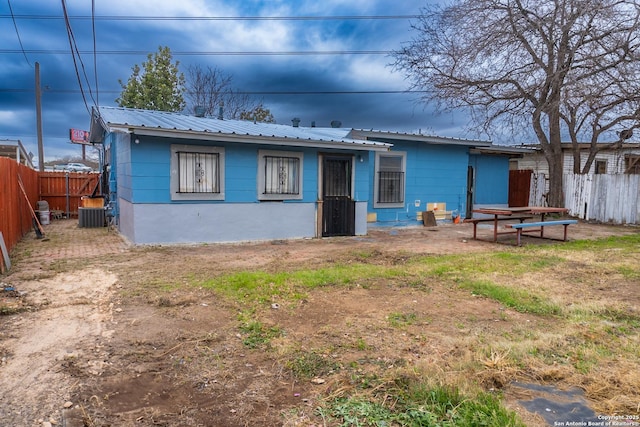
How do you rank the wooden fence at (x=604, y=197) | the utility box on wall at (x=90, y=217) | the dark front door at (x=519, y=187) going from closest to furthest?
the utility box on wall at (x=90, y=217) < the wooden fence at (x=604, y=197) < the dark front door at (x=519, y=187)

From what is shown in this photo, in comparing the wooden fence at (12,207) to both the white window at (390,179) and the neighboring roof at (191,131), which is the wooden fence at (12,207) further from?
the white window at (390,179)

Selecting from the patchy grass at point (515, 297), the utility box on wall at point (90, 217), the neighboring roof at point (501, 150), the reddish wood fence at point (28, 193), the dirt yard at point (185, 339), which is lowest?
the dirt yard at point (185, 339)

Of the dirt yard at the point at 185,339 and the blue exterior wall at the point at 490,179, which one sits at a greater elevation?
the blue exterior wall at the point at 490,179

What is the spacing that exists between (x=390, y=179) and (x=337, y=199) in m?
2.73

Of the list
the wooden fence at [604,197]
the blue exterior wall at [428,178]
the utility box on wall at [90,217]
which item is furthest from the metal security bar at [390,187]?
→ the utility box on wall at [90,217]

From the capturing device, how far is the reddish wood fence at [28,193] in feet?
25.4

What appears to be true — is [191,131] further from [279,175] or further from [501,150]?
[501,150]

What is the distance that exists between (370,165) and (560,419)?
10.3 m

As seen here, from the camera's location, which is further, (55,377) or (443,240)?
(443,240)

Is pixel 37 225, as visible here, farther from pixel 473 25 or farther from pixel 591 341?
pixel 473 25

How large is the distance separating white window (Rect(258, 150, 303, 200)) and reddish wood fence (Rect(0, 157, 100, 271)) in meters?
4.95

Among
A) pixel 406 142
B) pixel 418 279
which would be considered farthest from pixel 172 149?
pixel 406 142

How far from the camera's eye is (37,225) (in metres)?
10.1

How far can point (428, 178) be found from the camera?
45.2ft
